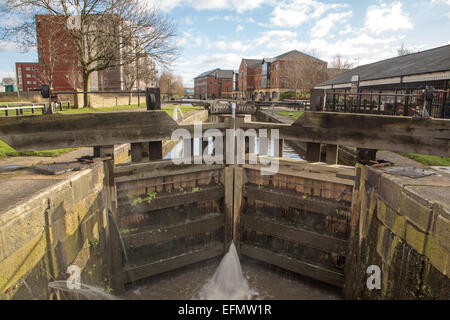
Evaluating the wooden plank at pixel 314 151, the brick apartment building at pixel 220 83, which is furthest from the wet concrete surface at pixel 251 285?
the brick apartment building at pixel 220 83

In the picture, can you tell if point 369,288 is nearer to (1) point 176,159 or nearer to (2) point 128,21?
(1) point 176,159

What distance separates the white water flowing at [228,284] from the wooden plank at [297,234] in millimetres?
805

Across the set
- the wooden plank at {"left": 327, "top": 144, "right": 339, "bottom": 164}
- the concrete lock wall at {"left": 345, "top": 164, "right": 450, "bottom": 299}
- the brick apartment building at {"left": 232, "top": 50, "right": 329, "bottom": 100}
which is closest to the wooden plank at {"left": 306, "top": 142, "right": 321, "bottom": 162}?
the wooden plank at {"left": 327, "top": 144, "right": 339, "bottom": 164}

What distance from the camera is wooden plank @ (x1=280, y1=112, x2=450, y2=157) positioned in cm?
541

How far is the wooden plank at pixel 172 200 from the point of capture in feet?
21.1

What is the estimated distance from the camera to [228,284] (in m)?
6.71

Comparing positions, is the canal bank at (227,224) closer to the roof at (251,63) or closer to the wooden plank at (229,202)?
the wooden plank at (229,202)

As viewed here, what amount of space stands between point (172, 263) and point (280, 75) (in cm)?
5806

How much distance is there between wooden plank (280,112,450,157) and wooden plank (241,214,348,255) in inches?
81.5

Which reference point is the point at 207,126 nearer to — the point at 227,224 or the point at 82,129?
the point at 227,224

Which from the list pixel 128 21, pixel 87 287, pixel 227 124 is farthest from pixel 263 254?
pixel 128 21

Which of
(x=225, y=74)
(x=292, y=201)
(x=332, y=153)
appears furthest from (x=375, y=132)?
(x=225, y=74)

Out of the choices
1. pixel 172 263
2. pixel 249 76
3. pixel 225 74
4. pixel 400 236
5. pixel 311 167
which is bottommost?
pixel 172 263
